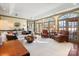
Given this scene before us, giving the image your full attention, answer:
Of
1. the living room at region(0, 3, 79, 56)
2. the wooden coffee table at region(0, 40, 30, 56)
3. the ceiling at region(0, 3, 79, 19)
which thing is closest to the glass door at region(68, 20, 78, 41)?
the living room at region(0, 3, 79, 56)

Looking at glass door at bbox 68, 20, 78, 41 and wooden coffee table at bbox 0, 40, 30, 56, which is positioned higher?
glass door at bbox 68, 20, 78, 41

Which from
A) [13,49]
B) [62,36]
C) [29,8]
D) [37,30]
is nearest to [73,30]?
[62,36]

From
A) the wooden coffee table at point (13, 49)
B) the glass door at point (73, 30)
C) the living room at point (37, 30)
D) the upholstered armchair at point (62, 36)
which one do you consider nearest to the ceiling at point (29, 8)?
the living room at point (37, 30)

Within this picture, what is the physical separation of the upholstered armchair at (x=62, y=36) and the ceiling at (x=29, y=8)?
546 mm

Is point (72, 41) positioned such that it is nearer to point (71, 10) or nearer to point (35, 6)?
point (71, 10)

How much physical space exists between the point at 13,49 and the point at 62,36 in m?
1.24

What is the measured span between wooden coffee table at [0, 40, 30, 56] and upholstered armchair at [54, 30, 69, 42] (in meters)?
0.83

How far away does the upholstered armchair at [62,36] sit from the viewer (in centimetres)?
276

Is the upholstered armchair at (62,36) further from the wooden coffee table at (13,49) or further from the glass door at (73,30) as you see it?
the wooden coffee table at (13,49)

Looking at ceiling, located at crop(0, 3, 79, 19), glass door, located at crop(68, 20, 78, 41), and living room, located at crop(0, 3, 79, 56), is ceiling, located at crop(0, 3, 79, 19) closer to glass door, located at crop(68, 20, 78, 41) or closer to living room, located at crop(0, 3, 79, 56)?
living room, located at crop(0, 3, 79, 56)

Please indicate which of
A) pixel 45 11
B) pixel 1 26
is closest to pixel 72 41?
pixel 45 11

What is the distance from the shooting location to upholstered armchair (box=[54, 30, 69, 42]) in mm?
2759

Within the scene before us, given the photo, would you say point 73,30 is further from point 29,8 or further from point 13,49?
point 13,49

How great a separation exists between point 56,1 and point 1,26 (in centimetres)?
148
